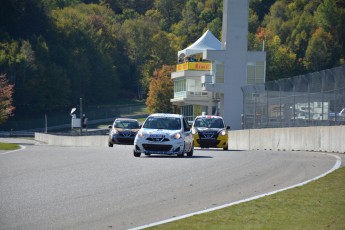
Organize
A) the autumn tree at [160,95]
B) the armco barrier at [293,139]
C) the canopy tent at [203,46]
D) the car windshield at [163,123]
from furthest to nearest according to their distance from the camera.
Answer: the autumn tree at [160,95], the canopy tent at [203,46], the armco barrier at [293,139], the car windshield at [163,123]

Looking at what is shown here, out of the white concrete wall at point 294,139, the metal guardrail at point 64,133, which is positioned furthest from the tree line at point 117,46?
the white concrete wall at point 294,139

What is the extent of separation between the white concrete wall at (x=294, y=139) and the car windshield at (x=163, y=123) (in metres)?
5.47

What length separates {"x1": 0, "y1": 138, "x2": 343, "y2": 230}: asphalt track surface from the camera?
1470 cm

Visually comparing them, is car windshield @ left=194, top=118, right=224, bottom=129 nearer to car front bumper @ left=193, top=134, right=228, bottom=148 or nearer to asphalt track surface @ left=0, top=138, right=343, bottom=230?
car front bumper @ left=193, top=134, right=228, bottom=148

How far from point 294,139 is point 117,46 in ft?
415

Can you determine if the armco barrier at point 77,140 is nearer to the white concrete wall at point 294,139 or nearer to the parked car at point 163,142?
the white concrete wall at point 294,139

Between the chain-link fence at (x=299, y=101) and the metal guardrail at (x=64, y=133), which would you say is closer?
the chain-link fence at (x=299, y=101)

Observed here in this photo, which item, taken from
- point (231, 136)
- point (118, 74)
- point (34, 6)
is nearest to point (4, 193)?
point (231, 136)

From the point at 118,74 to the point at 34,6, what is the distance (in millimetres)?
23819

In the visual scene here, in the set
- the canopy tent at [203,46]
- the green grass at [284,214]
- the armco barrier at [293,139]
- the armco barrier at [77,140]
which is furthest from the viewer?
the canopy tent at [203,46]

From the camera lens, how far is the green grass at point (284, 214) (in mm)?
13414

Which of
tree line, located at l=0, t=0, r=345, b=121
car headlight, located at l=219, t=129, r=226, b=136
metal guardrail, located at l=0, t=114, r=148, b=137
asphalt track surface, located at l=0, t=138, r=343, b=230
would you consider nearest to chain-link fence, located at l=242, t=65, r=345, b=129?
car headlight, located at l=219, t=129, r=226, b=136

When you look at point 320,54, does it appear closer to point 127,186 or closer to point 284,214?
point 127,186

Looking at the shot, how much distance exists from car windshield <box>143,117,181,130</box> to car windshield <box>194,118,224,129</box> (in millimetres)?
9886
